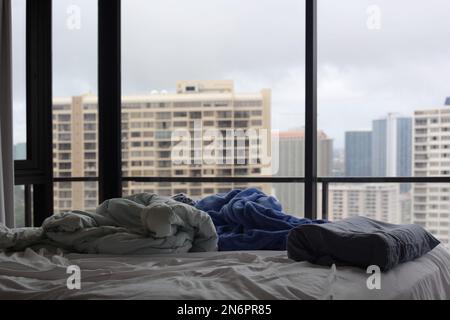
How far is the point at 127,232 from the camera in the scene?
6.73 ft

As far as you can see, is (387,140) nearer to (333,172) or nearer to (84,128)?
(333,172)

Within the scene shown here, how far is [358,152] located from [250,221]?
173 cm

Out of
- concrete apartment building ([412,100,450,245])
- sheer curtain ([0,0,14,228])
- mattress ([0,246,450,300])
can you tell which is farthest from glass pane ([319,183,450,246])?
sheer curtain ([0,0,14,228])

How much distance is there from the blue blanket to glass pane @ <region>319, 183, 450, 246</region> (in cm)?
134

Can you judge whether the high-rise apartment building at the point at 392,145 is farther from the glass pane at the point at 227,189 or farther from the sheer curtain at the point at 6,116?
the sheer curtain at the point at 6,116

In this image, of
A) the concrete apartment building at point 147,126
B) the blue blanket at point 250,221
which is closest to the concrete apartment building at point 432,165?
the concrete apartment building at point 147,126

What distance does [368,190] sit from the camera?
3.60 meters

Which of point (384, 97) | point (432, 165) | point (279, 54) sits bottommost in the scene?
point (432, 165)

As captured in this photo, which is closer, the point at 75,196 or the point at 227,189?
the point at 227,189

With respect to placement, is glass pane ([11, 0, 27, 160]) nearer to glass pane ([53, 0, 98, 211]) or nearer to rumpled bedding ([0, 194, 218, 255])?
glass pane ([53, 0, 98, 211])

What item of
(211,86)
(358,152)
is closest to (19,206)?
(211,86)

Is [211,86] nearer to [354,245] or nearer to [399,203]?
[399,203]

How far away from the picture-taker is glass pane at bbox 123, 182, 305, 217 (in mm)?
3703
